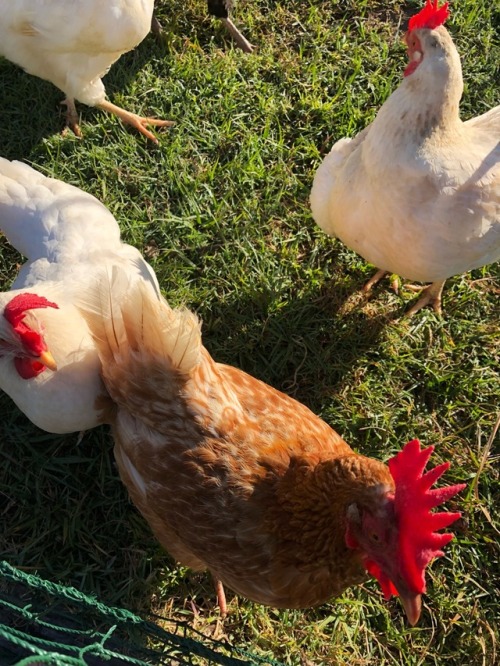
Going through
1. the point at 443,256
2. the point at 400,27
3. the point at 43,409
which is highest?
the point at 400,27

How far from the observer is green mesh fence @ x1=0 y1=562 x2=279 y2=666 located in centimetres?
189

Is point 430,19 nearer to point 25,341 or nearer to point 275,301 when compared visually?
point 275,301

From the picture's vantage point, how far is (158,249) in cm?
312

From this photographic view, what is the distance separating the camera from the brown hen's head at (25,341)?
6.56ft

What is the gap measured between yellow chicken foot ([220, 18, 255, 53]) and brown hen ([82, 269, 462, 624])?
2.13 m

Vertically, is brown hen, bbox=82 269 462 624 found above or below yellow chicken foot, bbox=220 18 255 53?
below

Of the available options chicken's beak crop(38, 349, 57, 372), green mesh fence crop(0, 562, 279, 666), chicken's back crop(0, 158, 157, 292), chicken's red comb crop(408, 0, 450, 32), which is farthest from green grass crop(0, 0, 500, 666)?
chicken's red comb crop(408, 0, 450, 32)

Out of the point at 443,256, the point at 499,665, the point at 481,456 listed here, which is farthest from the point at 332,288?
the point at 499,665

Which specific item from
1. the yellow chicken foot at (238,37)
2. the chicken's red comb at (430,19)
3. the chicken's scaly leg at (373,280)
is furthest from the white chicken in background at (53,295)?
the yellow chicken foot at (238,37)

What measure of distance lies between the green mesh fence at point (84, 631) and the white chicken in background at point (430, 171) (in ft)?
5.47

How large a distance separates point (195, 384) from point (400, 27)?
3005 millimetres

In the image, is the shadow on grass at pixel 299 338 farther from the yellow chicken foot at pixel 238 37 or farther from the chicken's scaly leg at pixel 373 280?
the yellow chicken foot at pixel 238 37

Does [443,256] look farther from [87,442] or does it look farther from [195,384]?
[87,442]

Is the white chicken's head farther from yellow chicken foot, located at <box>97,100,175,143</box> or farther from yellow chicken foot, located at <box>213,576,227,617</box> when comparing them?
yellow chicken foot, located at <box>213,576,227,617</box>
